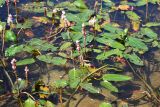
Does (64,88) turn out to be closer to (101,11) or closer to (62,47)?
(62,47)

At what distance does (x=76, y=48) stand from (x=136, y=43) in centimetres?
55

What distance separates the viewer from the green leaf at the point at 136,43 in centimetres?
283

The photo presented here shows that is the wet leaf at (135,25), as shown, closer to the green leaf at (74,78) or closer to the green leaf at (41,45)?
the green leaf at (41,45)

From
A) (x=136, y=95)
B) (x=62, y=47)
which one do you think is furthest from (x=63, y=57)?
(x=136, y=95)

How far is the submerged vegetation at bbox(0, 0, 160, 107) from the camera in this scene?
93.3 inches

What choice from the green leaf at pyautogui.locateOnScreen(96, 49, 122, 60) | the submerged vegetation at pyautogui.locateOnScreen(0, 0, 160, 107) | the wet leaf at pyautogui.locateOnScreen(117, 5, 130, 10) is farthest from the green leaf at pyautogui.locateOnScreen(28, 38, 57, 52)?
the wet leaf at pyautogui.locateOnScreen(117, 5, 130, 10)

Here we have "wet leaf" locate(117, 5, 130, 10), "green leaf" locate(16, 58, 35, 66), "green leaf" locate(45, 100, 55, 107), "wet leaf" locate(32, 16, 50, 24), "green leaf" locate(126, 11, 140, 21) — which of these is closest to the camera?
"green leaf" locate(45, 100, 55, 107)

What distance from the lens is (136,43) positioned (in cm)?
285

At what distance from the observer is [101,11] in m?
3.42

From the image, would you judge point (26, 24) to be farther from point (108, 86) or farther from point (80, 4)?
point (108, 86)

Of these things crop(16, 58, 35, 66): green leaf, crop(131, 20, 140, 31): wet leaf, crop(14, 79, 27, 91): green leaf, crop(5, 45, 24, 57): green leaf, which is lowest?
crop(14, 79, 27, 91): green leaf

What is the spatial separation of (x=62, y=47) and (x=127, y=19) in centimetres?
96

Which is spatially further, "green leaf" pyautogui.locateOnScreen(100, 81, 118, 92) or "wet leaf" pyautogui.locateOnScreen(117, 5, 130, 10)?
"wet leaf" pyautogui.locateOnScreen(117, 5, 130, 10)

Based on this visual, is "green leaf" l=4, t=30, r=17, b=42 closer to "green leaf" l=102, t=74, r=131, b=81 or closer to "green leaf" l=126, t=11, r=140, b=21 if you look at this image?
"green leaf" l=102, t=74, r=131, b=81
